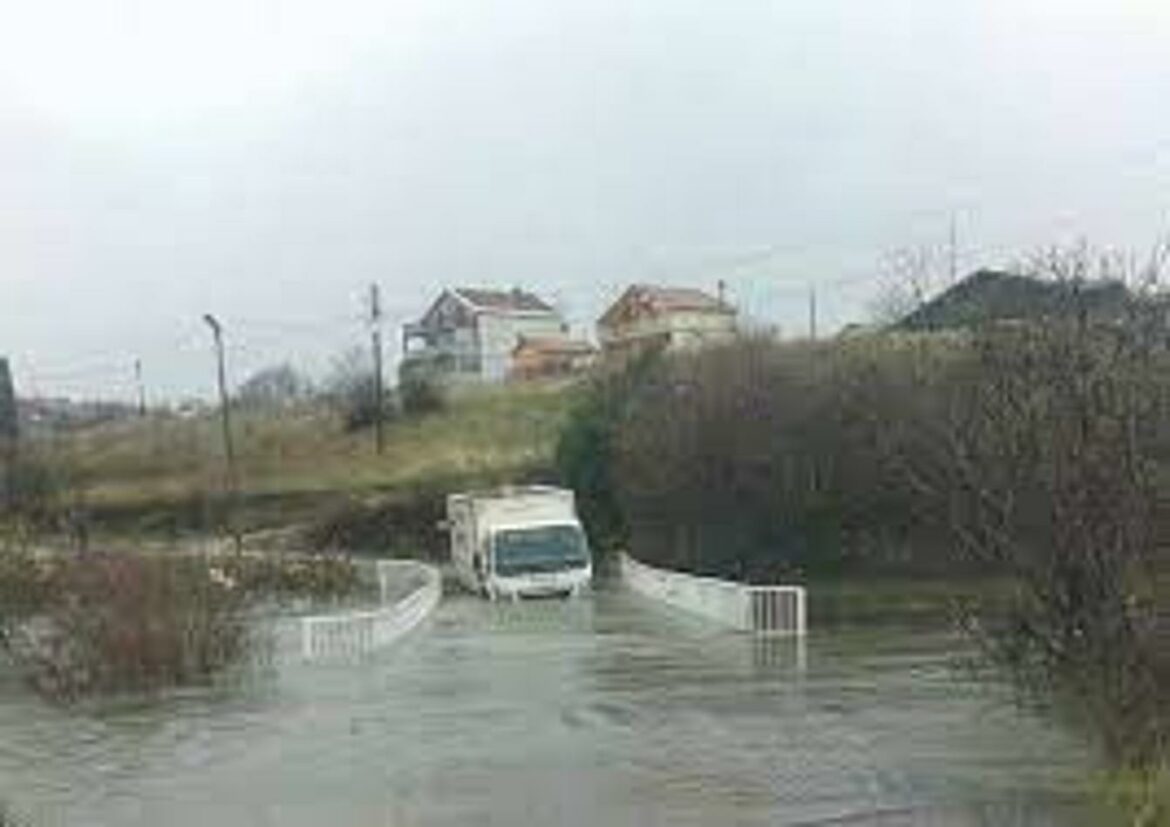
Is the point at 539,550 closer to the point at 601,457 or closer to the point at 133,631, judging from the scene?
the point at 601,457

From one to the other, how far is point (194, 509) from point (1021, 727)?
72.9m

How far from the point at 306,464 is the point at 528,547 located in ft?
153

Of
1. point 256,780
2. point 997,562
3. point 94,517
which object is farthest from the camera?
point 94,517

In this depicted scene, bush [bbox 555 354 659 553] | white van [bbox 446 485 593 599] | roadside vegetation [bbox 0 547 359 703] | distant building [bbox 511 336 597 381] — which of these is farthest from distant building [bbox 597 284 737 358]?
roadside vegetation [bbox 0 547 359 703]

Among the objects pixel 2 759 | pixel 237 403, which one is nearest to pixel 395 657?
pixel 2 759

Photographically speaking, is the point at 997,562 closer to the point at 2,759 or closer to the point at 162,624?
the point at 2,759

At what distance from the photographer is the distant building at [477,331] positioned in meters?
142

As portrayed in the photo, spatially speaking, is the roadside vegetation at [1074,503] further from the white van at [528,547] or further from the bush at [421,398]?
the bush at [421,398]

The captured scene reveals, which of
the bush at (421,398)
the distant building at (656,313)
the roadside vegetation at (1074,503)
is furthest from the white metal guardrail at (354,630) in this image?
the distant building at (656,313)

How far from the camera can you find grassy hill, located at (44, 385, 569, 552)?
90250mm

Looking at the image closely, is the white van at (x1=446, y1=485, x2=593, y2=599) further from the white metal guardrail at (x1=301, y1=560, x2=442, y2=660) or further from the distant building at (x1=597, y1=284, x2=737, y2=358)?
the distant building at (x1=597, y1=284, x2=737, y2=358)

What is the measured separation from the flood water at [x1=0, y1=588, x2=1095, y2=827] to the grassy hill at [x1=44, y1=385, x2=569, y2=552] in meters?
50.6

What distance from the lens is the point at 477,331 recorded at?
145750 millimetres

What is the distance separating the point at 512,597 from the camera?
55844 millimetres
